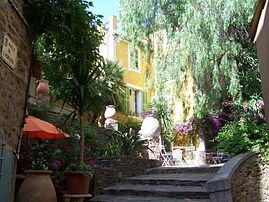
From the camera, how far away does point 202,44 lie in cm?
1123

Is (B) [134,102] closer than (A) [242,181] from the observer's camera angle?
No

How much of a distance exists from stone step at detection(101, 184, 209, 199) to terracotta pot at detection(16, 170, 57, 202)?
2305 millimetres

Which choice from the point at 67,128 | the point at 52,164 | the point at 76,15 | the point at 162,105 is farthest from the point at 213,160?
the point at 76,15

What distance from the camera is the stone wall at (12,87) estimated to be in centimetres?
429

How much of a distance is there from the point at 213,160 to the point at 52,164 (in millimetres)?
6350

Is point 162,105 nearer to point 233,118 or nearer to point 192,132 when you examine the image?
point 192,132

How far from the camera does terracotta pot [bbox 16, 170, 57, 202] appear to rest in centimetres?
552

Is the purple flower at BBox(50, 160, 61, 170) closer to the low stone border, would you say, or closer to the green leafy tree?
the green leafy tree

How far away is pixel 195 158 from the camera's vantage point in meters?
12.7

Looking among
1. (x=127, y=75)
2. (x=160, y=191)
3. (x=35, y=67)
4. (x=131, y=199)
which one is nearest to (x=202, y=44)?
(x=160, y=191)

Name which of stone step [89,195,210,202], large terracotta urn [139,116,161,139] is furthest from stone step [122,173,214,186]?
large terracotta urn [139,116,161,139]

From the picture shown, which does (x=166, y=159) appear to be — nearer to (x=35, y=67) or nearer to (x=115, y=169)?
(x=115, y=169)

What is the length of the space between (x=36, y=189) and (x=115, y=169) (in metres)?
3.31

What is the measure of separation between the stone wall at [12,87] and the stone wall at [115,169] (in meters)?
3.39
